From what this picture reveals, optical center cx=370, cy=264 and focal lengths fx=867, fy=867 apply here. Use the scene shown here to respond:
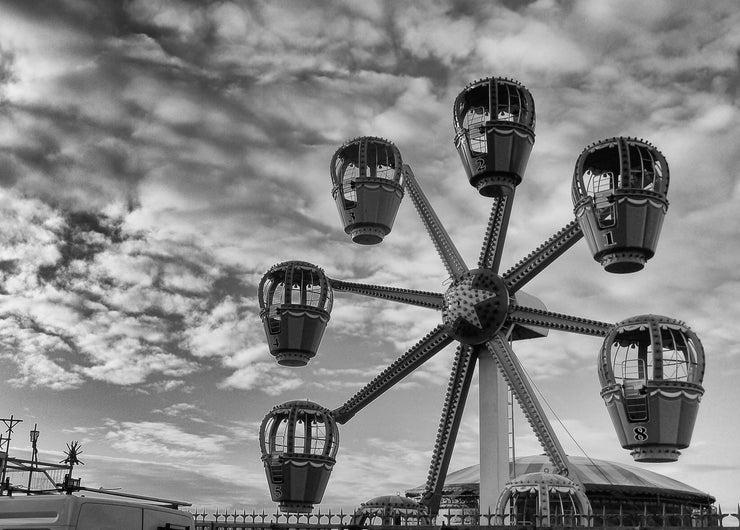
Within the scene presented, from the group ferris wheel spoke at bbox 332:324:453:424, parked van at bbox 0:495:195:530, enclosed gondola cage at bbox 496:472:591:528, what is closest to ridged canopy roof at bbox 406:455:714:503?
ferris wheel spoke at bbox 332:324:453:424

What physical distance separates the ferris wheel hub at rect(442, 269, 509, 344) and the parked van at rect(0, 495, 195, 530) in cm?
1451

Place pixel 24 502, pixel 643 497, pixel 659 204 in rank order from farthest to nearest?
pixel 643 497 < pixel 659 204 < pixel 24 502

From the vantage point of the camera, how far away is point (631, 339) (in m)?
19.6

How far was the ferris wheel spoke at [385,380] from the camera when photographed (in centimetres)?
2603

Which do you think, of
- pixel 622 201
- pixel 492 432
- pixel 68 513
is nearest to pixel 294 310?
pixel 492 432

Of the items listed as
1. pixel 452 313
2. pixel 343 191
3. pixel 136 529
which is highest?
pixel 343 191

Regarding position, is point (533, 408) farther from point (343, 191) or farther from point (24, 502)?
point (24, 502)

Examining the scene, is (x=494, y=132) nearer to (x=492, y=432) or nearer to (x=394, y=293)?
(x=394, y=293)

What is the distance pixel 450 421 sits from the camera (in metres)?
24.7

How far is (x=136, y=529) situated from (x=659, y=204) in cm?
1526

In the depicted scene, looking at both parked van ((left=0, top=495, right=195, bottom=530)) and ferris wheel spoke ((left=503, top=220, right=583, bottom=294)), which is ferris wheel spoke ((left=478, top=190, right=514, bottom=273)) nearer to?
ferris wheel spoke ((left=503, top=220, right=583, bottom=294))

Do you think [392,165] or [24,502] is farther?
[392,165]

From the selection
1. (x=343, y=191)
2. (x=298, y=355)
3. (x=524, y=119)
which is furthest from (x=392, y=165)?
(x=298, y=355)

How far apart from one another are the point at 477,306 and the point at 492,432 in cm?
353
